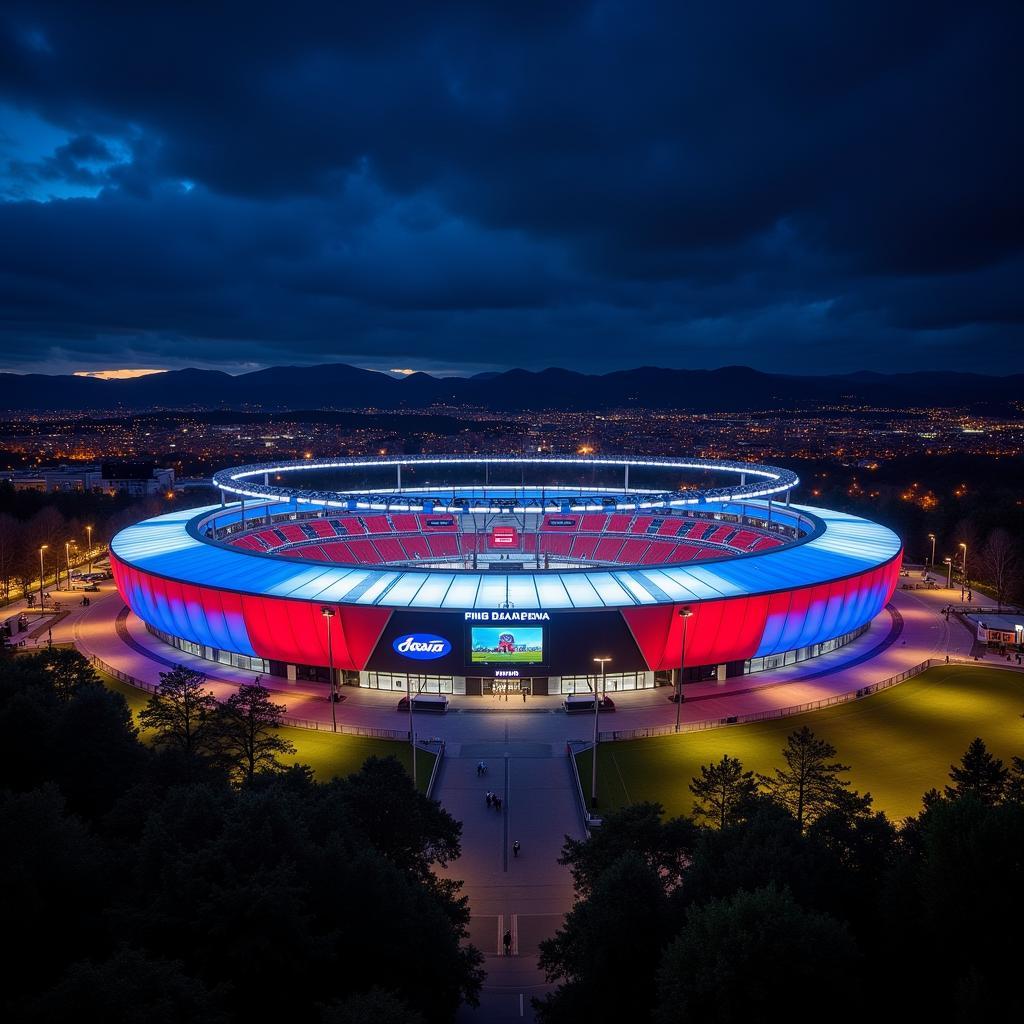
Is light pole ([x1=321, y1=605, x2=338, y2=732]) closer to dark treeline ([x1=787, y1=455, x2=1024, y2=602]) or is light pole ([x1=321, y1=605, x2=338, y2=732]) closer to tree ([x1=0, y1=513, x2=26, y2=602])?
tree ([x1=0, y1=513, x2=26, y2=602])

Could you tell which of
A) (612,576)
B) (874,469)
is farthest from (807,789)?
(874,469)

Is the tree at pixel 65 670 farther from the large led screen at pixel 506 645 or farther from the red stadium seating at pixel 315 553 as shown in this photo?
the red stadium seating at pixel 315 553

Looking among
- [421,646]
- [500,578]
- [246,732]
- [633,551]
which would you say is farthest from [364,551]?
[246,732]

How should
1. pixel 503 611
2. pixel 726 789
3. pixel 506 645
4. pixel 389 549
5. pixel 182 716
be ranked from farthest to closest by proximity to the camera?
pixel 389 549 → pixel 506 645 → pixel 503 611 → pixel 182 716 → pixel 726 789

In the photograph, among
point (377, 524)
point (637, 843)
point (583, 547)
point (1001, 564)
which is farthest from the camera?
point (377, 524)

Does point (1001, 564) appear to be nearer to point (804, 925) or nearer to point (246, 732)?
point (804, 925)

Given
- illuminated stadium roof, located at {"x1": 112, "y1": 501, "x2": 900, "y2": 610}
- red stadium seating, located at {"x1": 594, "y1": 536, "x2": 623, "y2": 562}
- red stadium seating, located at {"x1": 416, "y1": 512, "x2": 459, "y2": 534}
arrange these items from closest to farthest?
illuminated stadium roof, located at {"x1": 112, "y1": 501, "x2": 900, "y2": 610} < red stadium seating, located at {"x1": 594, "y1": 536, "x2": 623, "y2": 562} < red stadium seating, located at {"x1": 416, "y1": 512, "x2": 459, "y2": 534}

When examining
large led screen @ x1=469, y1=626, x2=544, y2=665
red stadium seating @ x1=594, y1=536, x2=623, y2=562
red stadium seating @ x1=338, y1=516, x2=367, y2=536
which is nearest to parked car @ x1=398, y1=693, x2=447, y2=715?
large led screen @ x1=469, y1=626, x2=544, y2=665
